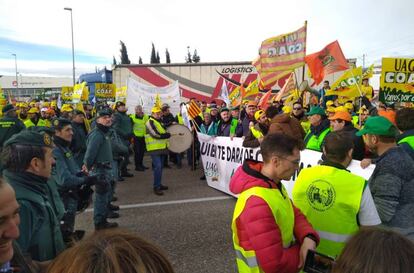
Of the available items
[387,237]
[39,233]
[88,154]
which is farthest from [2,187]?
[88,154]

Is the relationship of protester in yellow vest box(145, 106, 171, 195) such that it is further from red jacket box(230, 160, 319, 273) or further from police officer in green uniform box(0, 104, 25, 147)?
red jacket box(230, 160, 319, 273)

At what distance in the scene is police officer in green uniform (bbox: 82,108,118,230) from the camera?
5332 millimetres

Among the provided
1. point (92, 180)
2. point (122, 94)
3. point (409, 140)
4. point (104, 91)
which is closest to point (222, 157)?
point (92, 180)

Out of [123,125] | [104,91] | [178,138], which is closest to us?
[178,138]

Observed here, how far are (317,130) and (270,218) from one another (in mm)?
3938

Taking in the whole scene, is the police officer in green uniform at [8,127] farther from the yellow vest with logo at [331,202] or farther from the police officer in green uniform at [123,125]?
the yellow vest with logo at [331,202]

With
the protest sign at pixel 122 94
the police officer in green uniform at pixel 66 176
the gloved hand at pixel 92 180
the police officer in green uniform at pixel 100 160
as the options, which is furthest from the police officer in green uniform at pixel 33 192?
the protest sign at pixel 122 94

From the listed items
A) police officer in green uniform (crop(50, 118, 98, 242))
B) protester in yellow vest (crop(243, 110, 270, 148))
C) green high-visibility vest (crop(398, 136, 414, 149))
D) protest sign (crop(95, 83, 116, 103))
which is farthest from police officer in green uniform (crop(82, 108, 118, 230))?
protest sign (crop(95, 83, 116, 103))

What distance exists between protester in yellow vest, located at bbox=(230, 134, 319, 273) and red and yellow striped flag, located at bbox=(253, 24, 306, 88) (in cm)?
726

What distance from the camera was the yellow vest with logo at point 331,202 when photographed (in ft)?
7.51

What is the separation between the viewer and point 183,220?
581 centimetres

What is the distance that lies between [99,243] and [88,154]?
15.8 feet

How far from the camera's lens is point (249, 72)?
2533 cm

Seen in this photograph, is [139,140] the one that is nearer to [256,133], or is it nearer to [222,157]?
[222,157]
